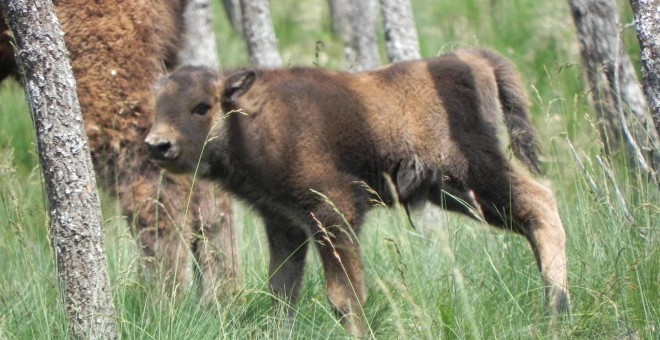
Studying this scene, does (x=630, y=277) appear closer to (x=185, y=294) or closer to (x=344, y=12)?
(x=185, y=294)

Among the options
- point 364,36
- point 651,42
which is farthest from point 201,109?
point 364,36

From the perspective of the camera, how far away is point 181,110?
Result: 5.27 meters

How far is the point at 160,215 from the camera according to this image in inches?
237

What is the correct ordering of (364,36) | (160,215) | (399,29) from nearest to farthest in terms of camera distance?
(160,215)
(399,29)
(364,36)

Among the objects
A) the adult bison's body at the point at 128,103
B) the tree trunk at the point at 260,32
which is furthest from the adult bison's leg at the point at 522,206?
the tree trunk at the point at 260,32

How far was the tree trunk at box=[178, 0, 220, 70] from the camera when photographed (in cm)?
651

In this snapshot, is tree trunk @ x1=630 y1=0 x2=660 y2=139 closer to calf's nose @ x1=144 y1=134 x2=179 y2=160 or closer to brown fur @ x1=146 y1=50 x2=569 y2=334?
brown fur @ x1=146 y1=50 x2=569 y2=334

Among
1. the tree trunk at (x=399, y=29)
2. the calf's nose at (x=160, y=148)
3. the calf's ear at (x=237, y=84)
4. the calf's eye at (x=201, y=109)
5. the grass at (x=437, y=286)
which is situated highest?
the tree trunk at (x=399, y=29)

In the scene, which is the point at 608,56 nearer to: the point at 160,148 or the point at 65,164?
the point at 160,148

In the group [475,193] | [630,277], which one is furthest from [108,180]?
[630,277]

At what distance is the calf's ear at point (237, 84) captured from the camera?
533cm

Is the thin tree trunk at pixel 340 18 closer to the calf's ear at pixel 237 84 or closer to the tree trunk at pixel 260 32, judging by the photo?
the tree trunk at pixel 260 32

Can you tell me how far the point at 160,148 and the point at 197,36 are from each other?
258cm

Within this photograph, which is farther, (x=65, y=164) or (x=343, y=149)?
(x=343, y=149)
